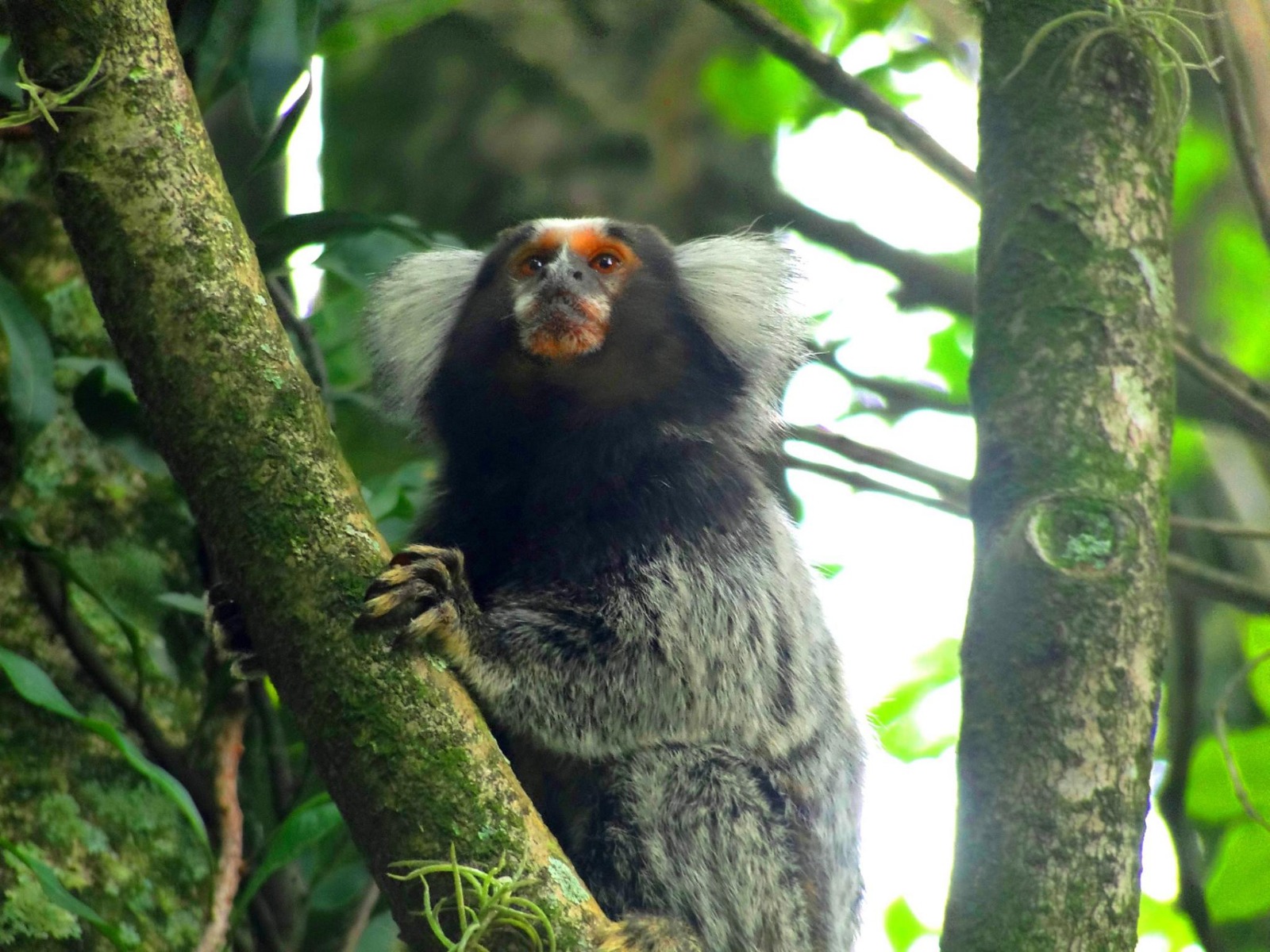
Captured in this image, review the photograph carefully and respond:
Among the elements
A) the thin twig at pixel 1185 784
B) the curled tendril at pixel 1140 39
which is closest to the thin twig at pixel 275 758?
the thin twig at pixel 1185 784

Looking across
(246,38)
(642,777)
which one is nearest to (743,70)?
(246,38)

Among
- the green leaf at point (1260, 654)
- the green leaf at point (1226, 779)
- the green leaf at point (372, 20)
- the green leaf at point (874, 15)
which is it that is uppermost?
the green leaf at point (874, 15)

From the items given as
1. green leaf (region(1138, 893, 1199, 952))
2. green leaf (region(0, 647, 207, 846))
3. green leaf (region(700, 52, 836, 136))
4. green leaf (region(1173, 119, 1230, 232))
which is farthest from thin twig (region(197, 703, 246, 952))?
green leaf (region(1173, 119, 1230, 232))

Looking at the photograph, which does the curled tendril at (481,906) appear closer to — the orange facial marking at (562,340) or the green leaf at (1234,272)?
the orange facial marking at (562,340)

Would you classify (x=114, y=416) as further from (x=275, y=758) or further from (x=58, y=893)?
(x=58, y=893)

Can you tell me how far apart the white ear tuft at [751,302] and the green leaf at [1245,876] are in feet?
5.40

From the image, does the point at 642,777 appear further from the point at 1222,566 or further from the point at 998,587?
the point at 1222,566

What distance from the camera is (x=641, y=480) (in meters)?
3.60

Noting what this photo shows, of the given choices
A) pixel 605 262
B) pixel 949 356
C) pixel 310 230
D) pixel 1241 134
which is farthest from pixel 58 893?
pixel 949 356

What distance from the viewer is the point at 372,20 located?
14.8ft

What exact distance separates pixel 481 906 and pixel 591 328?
1.93 metres

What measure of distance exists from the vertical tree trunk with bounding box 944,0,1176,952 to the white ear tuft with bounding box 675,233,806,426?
1398 millimetres

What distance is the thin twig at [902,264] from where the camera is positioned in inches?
184

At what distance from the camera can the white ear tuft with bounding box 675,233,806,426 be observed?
4.19 meters
